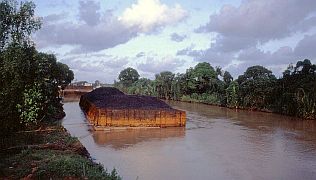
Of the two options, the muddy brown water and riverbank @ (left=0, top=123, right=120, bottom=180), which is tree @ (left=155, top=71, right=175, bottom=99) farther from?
riverbank @ (left=0, top=123, right=120, bottom=180)

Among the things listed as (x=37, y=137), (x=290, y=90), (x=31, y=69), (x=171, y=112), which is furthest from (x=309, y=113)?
(x=31, y=69)

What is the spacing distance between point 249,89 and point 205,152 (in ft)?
115

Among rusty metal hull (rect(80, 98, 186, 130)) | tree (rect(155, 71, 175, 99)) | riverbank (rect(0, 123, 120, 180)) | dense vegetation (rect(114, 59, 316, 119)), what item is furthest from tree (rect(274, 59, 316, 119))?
tree (rect(155, 71, 175, 99))

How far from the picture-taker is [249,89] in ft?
175

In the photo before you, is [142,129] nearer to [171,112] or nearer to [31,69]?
[171,112]

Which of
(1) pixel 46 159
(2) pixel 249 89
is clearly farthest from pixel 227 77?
(1) pixel 46 159

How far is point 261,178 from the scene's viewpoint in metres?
14.8

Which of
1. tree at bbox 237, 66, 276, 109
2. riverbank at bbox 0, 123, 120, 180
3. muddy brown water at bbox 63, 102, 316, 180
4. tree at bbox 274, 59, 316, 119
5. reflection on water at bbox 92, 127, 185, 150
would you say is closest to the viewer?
riverbank at bbox 0, 123, 120, 180

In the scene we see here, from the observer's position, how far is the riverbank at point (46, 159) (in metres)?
10.9

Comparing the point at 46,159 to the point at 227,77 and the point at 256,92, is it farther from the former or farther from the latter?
the point at 227,77

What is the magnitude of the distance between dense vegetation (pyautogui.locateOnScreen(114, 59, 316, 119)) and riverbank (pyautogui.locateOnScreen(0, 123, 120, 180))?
99.5ft

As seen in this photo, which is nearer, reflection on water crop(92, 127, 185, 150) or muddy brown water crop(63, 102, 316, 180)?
muddy brown water crop(63, 102, 316, 180)

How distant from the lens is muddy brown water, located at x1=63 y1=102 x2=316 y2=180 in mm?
15719

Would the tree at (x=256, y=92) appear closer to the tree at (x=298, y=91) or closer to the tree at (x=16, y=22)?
the tree at (x=298, y=91)
